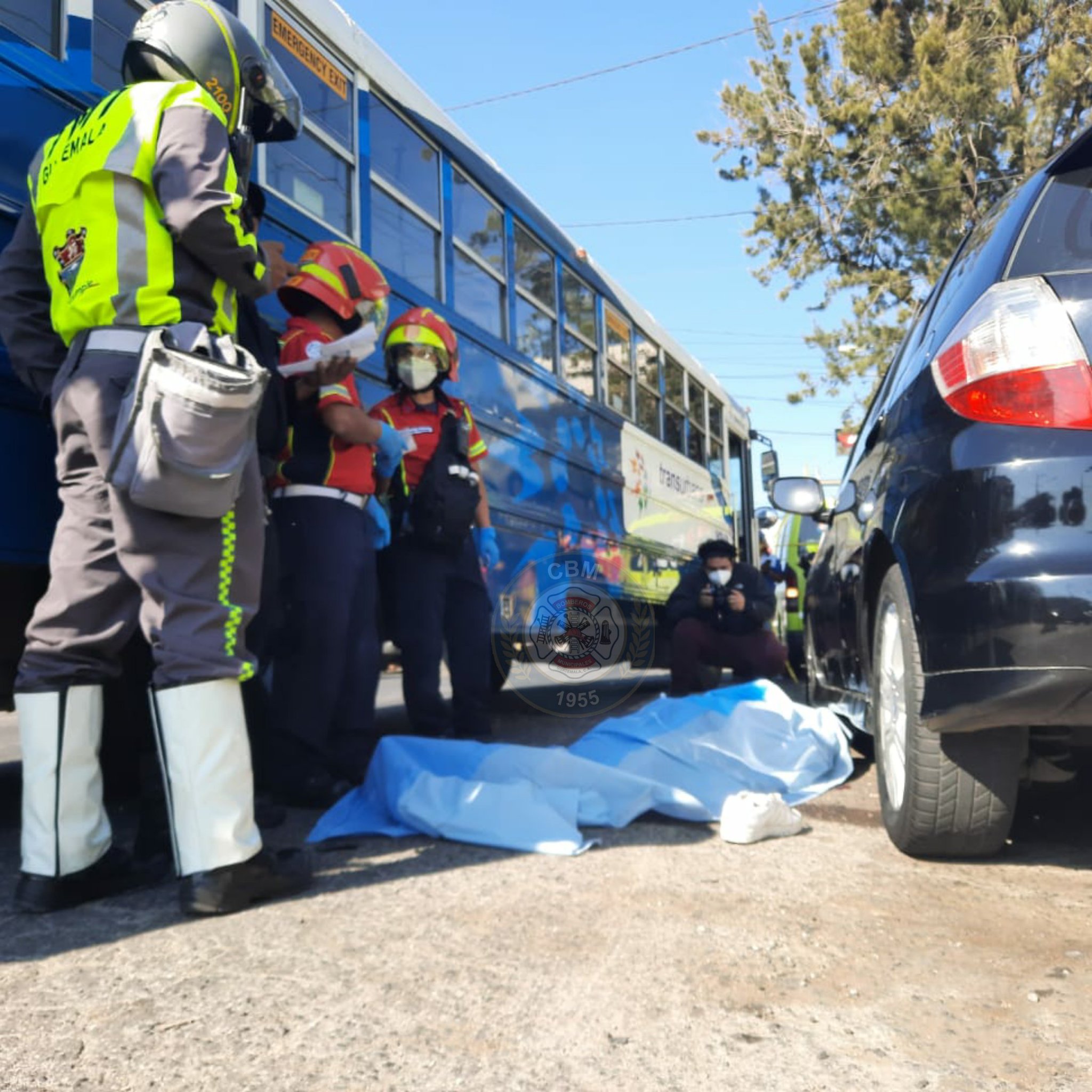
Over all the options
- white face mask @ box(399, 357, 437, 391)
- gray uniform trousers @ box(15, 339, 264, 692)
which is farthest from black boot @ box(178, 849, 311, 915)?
white face mask @ box(399, 357, 437, 391)

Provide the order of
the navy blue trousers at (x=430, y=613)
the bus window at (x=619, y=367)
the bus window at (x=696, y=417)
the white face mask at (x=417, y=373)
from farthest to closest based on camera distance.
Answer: the bus window at (x=696, y=417) → the bus window at (x=619, y=367) → the navy blue trousers at (x=430, y=613) → the white face mask at (x=417, y=373)

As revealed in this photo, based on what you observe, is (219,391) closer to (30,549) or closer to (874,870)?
(30,549)

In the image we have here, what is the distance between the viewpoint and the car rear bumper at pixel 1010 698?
6.65 feet

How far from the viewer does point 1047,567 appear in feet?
6.66

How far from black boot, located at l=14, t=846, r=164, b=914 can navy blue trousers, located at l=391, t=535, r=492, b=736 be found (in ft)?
6.65

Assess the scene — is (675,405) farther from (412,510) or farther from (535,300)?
(412,510)

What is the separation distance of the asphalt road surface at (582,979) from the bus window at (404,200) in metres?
2.91

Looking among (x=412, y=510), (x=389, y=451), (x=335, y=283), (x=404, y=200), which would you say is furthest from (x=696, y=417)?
(x=335, y=283)

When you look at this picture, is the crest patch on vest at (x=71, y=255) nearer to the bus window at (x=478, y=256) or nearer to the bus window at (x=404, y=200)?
the bus window at (x=404, y=200)

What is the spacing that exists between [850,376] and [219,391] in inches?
700

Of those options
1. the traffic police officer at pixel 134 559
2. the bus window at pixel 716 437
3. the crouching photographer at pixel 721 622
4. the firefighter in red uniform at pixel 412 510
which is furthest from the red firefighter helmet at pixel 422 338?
the bus window at pixel 716 437

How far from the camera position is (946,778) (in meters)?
2.40

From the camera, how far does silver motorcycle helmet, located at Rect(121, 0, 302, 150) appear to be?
8.80 ft

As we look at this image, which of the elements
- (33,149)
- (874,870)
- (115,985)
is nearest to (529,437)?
(33,149)
